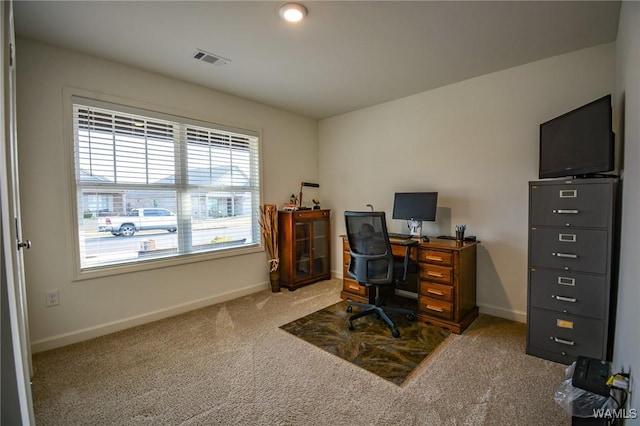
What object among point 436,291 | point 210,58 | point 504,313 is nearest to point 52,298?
point 210,58

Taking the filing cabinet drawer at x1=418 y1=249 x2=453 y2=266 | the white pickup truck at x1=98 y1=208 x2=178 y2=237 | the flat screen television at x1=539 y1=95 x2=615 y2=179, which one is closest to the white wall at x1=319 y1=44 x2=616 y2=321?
the flat screen television at x1=539 y1=95 x2=615 y2=179

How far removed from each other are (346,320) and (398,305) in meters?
0.79

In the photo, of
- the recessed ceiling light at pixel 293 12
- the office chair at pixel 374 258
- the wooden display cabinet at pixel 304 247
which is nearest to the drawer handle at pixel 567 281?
the office chair at pixel 374 258

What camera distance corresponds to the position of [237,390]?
1897 mm

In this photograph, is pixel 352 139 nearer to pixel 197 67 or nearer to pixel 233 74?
pixel 233 74

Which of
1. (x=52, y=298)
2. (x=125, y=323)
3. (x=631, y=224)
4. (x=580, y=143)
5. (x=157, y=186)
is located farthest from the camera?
(x=157, y=186)

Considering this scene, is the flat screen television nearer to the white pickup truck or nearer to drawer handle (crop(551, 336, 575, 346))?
drawer handle (crop(551, 336, 575, 346))

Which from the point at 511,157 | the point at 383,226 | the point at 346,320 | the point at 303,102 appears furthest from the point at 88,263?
the point at 511,157

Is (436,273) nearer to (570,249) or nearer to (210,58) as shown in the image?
(570,249)

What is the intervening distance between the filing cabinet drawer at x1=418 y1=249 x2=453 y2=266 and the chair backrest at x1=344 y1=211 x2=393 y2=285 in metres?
0.38

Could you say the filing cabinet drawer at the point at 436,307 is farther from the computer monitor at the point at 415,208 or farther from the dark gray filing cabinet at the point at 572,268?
the computer monitor at the point at 415,208

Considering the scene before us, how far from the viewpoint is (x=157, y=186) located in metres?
3.02

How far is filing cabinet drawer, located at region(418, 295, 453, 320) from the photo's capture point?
2717 mm

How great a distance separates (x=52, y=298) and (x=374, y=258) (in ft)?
8.96
